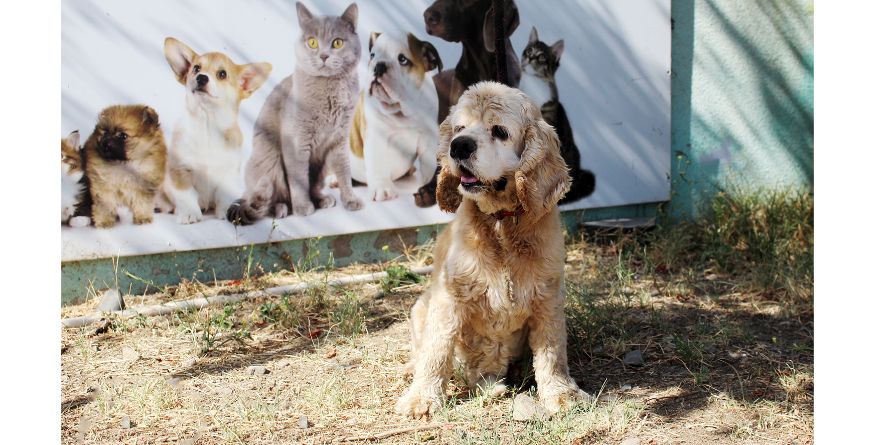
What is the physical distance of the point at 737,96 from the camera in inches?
295

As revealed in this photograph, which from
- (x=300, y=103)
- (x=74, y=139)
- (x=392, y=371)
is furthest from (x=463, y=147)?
(x=74, y=139)

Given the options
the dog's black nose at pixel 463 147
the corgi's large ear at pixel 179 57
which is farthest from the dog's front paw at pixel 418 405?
the corgi's large ear at pixel 179 57

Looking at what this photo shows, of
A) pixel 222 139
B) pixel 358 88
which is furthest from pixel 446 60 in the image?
pixel 222 139

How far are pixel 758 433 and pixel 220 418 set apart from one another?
2630mm

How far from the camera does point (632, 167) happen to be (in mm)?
7328

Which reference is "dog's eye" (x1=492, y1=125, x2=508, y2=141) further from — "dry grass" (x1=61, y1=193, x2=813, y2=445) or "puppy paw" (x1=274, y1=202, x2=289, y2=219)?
"puppy paw" (x1=274, y1=202, x2=289, y2=219)

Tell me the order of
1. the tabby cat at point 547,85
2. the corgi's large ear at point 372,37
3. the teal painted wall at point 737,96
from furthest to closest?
the teal painted wall at point 737,96 → the tabby cat at point 547,85 → the corgi's large ear at point 372,37

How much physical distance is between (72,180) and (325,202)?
179 centimetres

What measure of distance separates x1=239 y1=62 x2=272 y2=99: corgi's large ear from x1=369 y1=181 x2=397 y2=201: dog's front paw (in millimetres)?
1159

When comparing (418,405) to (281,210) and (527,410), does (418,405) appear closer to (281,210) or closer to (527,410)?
(527,410)

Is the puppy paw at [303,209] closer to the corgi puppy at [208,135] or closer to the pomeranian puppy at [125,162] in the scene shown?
the corgi puppy at [208,135]

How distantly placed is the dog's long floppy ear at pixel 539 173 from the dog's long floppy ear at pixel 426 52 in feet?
9.03

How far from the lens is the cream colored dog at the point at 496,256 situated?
3.83m

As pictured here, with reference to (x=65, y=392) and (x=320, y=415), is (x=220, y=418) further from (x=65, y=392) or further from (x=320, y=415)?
(x=65, y=392)
